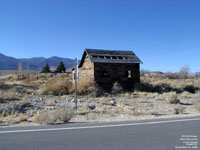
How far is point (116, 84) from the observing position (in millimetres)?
20328

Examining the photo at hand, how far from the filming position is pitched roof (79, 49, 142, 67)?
2094cm

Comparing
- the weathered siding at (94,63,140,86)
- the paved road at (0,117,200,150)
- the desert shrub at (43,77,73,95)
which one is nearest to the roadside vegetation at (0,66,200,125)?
the desert shrub at (43,77,73,95)

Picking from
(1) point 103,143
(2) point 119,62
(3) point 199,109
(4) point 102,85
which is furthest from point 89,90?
(1) point 103,143

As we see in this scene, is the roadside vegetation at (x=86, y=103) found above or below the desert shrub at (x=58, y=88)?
below

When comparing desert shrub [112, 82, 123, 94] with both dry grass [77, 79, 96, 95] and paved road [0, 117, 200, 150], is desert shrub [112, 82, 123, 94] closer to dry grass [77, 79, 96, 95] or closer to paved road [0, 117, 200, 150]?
dry grass [77, 79, 96, 95]

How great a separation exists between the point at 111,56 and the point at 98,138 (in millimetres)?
18130

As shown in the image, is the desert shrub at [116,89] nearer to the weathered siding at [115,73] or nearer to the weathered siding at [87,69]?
the weathered siding at [115,73]

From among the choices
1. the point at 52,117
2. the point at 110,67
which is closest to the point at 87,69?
the point at 110,67

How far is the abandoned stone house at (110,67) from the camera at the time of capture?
20.6m

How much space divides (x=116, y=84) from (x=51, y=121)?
13.9 m

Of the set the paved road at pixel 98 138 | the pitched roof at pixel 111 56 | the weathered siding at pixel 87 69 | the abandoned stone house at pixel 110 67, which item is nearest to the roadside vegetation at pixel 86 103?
the abandoned stone house at pixel 110 67

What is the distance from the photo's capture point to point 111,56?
2238cm

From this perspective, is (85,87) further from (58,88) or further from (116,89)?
(116,89)

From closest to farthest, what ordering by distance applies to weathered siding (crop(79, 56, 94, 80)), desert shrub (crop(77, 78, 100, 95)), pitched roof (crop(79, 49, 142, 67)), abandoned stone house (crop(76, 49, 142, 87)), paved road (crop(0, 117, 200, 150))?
paved road (crop(0, 117, 200, 150))
desert shrub (crop(77, 78, 100, 95))
abandoned stone house (crop(76, 49, 142, 87))
pitched roof (crop(79, 49, 142, 67))
weathered siding (crop(79, 56, 94, 80))
